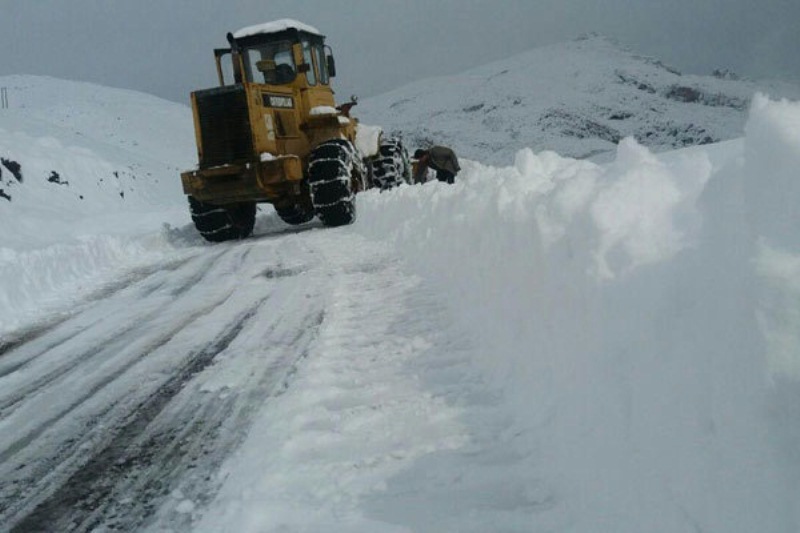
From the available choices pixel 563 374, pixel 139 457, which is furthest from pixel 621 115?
pixel 139 457

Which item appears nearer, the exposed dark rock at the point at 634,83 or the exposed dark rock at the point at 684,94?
the exposed dark rock at the point at 684,94

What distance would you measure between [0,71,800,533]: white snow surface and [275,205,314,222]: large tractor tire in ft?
28.3

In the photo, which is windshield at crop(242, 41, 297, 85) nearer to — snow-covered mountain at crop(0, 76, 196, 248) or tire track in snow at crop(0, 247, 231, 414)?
snow-covered mountain at crop(0, 76, 196, 248)

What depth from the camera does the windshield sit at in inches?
482

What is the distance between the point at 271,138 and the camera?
1127 centimetres

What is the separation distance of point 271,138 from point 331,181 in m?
1.34

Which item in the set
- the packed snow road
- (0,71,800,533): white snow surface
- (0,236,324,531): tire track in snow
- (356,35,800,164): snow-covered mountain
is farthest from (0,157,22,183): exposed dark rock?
(356,35,800,164): snow-covered mountain

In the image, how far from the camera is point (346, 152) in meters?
11.4

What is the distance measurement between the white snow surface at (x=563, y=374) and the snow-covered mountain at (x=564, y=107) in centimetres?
3825

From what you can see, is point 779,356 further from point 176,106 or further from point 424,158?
point 176,106

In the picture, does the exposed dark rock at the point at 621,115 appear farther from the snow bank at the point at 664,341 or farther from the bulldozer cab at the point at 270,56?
the snow bank at the point at 664,341

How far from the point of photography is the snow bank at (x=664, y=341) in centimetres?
145

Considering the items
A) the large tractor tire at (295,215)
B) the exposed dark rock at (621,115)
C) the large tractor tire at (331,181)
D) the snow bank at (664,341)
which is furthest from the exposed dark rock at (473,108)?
the snow bank at (664,341)

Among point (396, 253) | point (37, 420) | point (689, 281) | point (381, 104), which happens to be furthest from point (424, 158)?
point (381, 104)
